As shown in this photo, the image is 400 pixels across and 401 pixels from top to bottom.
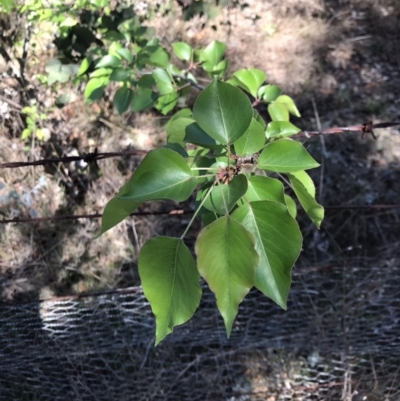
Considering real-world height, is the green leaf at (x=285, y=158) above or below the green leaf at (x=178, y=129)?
above

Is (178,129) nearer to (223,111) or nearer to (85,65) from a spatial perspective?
(223,111)

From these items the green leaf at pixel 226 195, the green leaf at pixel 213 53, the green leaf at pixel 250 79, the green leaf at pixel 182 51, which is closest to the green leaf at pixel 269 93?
the green leaf at pixel 250 79

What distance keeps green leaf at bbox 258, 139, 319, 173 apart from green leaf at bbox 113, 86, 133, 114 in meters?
0.84

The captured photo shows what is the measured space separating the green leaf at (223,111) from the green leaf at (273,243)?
135 mm

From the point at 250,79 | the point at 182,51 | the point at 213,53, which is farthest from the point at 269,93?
the point at 182,51

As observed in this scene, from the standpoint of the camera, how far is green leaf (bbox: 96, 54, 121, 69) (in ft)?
4.98

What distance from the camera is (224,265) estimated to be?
71 centimetres

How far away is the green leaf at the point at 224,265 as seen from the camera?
70cm

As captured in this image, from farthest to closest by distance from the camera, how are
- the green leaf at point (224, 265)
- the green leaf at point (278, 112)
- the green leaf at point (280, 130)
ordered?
the green leaf at point (278, 112), the green leaf at point (280, 130), the green leaf at point (224, 265)

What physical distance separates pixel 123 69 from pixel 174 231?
128 cm

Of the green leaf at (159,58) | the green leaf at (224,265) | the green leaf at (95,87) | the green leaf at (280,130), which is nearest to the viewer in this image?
the green leaf at (224,265)

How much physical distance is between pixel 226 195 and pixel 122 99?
937mm

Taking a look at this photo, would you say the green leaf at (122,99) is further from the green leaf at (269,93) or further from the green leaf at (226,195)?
the green leaf at (226,195)

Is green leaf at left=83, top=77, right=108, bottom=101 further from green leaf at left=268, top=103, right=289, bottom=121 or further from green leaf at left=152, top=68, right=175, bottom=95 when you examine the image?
green leaf at left=268, top=103, right=289, bottom=121
